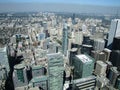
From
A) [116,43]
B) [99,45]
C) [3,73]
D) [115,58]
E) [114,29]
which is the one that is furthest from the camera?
[99,45]

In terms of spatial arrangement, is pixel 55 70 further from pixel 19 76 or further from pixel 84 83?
pixel 19 76

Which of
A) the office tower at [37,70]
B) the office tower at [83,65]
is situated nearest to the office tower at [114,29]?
the office tower at [83,65]

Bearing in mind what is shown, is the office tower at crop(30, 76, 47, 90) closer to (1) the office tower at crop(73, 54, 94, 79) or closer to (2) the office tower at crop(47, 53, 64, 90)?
(2) the office tower at crop(47, 53, 64, 90)

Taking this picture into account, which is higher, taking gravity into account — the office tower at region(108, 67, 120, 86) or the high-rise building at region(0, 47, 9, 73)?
the high-rise building at region(0, 47, 9, 73)

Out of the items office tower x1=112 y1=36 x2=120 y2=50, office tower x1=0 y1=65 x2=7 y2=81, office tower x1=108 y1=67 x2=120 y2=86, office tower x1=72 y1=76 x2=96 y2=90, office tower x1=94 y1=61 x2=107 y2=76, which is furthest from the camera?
office tower x1=112 y1=36 x2=120 y2=50

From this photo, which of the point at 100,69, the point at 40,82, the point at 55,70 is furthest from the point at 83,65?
the point at 100,69

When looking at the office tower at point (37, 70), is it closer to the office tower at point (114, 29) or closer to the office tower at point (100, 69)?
the office tower at point (100, 69)

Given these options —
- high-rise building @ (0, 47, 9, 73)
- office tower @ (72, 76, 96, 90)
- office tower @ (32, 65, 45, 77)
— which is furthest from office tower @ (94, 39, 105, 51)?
high-rise building @ (0, 47, 9, 73)
